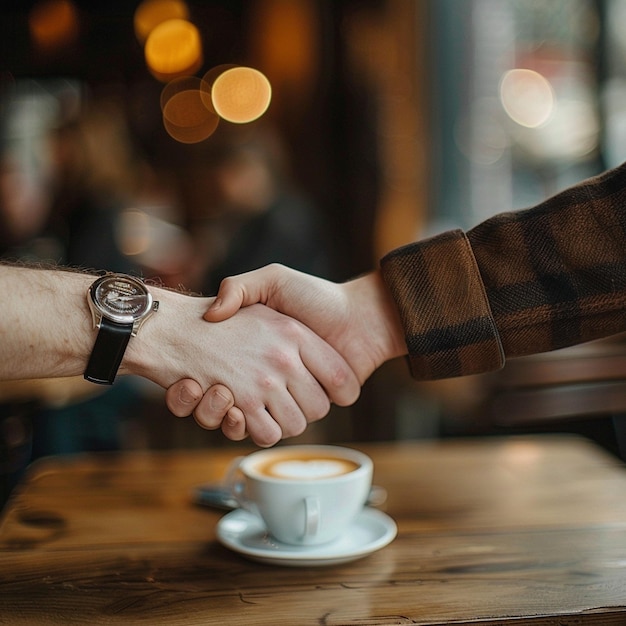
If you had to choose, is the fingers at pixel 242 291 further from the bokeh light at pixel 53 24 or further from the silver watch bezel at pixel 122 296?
the bokeh light at pixel 53 24

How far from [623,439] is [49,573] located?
1.67m

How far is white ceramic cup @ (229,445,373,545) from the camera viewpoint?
0.92m

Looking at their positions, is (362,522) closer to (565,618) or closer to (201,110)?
(565,618)

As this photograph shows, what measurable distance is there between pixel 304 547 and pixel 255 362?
31 centimetres

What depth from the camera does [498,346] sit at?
3.47ft

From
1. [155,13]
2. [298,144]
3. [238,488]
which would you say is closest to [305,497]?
[238,488]

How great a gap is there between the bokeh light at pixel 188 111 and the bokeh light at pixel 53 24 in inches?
26.3

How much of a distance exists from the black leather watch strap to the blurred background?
1158mm

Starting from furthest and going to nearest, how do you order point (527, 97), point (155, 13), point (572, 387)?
point (155, 13) < point (527, 97) < point (572, 387)

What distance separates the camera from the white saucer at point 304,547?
903 millimetres

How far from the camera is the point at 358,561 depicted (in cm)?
93

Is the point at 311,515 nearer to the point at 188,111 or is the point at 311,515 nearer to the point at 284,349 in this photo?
the point at 284,349

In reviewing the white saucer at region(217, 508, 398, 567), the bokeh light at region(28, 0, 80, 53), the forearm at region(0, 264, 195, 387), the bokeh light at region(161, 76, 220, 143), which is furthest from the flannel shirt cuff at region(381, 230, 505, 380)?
the bokeh light at region(161, 76, 220, 143)

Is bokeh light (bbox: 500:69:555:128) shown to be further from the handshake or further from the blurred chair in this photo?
the handshake
